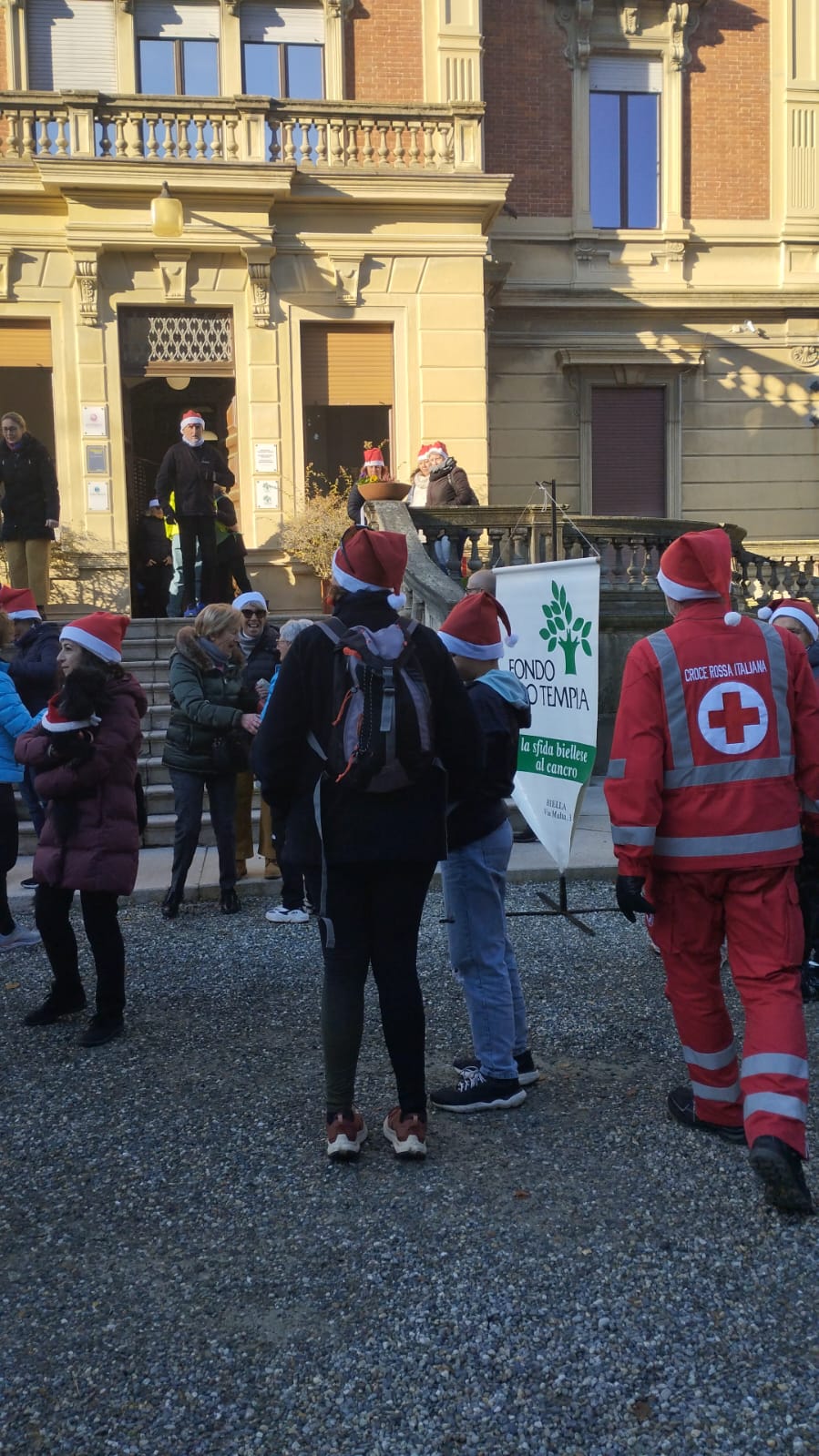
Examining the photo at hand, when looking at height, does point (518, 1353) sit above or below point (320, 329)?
below

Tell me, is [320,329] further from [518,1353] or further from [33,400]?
[518,1353]

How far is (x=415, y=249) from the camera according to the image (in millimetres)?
14602

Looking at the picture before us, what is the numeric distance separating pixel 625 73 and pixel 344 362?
713cm

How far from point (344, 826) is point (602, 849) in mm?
4957

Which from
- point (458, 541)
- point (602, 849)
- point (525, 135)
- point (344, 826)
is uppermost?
point (525, 135)

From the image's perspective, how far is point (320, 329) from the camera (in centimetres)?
1481

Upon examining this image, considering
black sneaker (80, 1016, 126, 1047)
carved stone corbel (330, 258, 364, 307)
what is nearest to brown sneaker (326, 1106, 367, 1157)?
black sneaker (80, 1016, 126, 1047)

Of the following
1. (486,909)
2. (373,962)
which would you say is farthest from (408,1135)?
(486,909)

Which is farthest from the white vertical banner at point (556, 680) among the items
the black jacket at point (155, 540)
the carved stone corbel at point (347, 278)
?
the carved stone corbel at point (347, 278)

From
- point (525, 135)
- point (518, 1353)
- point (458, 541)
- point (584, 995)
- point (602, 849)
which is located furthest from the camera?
point (525, 135)

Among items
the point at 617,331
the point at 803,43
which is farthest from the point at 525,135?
the point at 803,43

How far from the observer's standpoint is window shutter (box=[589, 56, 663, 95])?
1752cm

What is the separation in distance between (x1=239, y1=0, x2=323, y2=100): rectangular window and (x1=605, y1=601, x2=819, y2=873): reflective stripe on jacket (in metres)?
14.7

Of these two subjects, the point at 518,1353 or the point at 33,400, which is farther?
the point at 33,400
